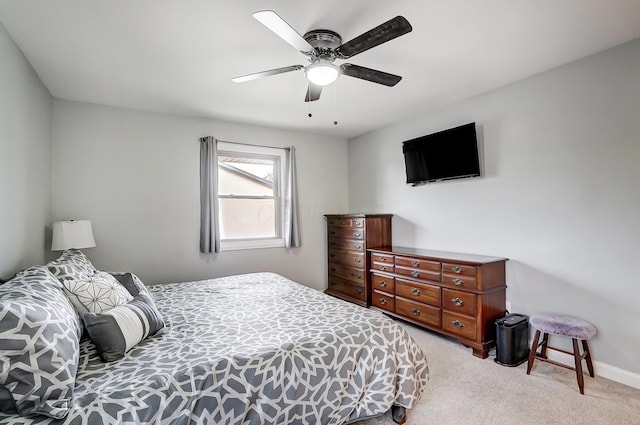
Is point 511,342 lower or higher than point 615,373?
higher

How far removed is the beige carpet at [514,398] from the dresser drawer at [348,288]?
4.91ft

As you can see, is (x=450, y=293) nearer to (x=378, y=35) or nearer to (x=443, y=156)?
(x=443, y=156)

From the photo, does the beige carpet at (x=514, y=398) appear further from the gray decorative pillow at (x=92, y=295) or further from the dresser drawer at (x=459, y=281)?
the gray decorative pillow at (x=92, y=295)

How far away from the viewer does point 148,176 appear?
3568mm

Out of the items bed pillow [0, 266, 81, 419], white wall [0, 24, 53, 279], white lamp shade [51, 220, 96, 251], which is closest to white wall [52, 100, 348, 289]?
white wall [0, 24, 53, 279]

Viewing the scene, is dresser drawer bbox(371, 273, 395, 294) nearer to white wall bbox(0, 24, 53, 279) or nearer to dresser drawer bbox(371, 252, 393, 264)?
dresser drawer bbox(371, 252, 393, 264)

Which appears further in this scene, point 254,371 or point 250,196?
point 250,196

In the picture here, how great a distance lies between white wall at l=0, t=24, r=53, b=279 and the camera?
2.04 m

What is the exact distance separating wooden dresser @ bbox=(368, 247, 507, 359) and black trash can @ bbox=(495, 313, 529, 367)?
135 millimetres

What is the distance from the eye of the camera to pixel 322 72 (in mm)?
2020

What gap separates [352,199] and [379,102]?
6.31 feet

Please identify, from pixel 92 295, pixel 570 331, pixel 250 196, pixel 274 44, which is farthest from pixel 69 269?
pixel 570 331

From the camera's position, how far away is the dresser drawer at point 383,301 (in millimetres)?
3656

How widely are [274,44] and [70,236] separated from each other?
2495 mm
